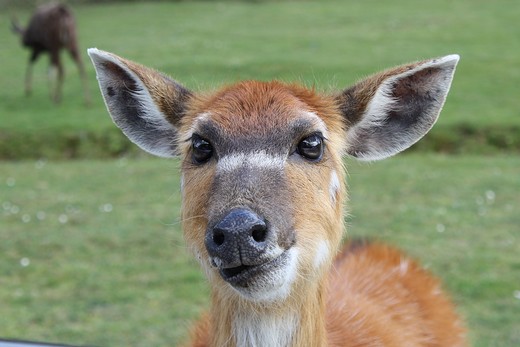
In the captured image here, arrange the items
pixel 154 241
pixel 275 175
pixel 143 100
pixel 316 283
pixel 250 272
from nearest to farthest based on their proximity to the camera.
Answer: pixel 250 272 < pixel 275 175 < pixel 316 283 < pixel 143 100 < pixel 154 241

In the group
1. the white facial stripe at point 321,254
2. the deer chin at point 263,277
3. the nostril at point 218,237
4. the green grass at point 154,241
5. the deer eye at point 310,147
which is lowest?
the green grass at point 154,241

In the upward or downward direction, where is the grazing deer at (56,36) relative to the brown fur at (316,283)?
downward

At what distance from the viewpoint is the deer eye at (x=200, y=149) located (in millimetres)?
3342

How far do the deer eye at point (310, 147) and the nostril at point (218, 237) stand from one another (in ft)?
1.97

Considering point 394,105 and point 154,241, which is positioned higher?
point 394,105

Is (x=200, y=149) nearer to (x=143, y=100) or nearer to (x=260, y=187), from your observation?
(x=260, y=187)

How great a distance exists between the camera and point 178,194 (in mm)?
9375

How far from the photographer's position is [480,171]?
10.1 m

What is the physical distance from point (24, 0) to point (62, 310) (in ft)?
83.1

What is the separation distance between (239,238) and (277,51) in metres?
16.4

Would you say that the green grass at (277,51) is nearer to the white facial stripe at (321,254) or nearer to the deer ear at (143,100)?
the deer ear at (143,100)

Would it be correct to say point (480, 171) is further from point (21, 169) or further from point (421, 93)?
point (421, 93)

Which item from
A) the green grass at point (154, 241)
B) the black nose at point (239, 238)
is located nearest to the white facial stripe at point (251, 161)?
the black nose at point (239, 238)

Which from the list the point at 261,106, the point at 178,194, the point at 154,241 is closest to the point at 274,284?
the point at 261,106
